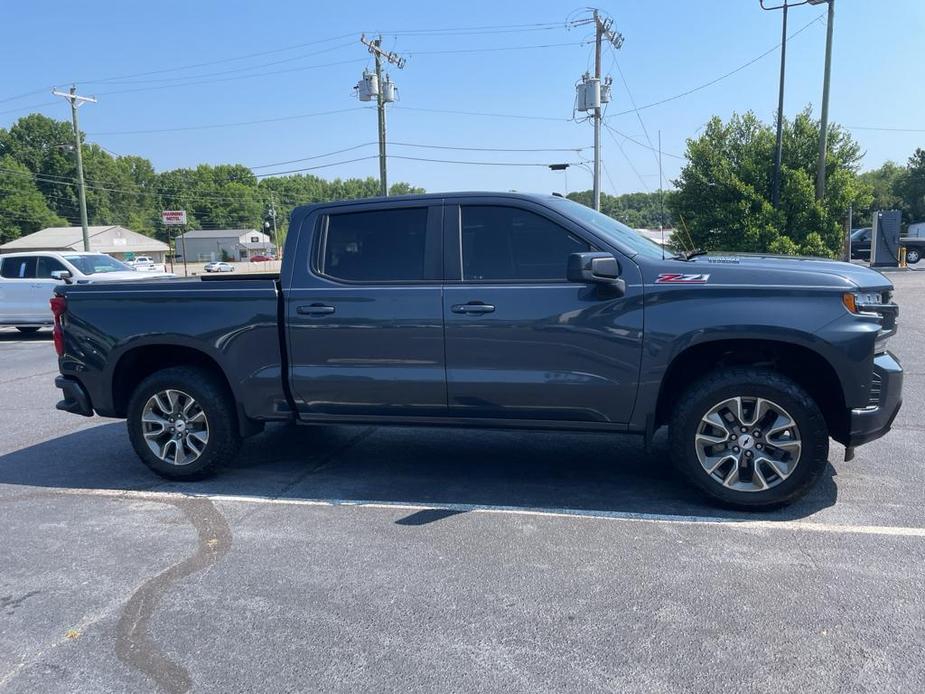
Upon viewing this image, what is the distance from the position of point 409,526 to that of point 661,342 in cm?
188

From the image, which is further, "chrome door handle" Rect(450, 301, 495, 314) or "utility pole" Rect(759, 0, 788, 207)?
"utility pole" Rect(759, 0, 788, 207)

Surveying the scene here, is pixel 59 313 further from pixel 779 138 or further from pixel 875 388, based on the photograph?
pixel 779 138

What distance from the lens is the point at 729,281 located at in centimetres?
432

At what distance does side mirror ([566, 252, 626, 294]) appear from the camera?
4.27 m

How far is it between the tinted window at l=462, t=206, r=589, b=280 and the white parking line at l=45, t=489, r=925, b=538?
1.49 meters

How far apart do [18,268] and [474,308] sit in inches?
570

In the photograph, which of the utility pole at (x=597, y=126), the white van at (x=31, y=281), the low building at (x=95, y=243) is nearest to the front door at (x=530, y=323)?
the white van at (x=31, y=281)

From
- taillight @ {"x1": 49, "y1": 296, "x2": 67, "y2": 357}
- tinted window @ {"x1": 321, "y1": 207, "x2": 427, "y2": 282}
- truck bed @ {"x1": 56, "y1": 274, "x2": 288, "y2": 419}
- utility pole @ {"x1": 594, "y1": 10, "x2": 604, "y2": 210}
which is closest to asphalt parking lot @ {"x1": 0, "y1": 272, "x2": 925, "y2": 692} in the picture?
truck bed @ {"x1": 56, "y1": 274, "x2": 288, "y2": 419}

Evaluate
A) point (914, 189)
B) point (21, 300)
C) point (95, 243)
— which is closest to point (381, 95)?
point (21, 300)

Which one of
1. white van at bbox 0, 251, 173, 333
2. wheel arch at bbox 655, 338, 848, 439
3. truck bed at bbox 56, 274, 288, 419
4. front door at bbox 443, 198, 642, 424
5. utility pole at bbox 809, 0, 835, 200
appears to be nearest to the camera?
wheel arch at bbox 655, 338, 848, 439

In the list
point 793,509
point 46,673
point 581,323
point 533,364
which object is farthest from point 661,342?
point 46,673

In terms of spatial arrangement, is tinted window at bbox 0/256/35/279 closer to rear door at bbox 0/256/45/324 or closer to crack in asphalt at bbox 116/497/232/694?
rear door at bbox 0/256/45/324

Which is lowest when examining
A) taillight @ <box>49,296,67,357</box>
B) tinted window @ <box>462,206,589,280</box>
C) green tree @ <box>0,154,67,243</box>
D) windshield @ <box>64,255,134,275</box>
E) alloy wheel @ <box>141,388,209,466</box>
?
alloy wheel @ <box>141,388,209,466</box>

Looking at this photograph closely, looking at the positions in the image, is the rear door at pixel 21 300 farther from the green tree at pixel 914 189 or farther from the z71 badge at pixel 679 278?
the green tree at pixel 914 189
